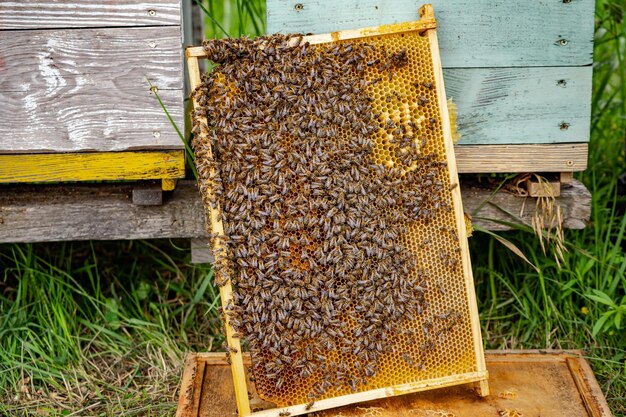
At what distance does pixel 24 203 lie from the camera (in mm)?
3746

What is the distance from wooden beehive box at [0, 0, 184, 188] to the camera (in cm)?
324

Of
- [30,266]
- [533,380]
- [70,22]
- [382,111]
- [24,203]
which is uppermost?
[70,22]

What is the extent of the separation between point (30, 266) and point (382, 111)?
268 cm

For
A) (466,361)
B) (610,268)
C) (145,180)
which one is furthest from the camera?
(610,268)

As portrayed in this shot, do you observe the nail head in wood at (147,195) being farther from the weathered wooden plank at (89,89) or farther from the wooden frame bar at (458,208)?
the wooden frame bar at (458,208)

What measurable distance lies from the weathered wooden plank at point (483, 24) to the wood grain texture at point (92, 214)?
126 cm

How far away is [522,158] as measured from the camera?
12.2 feet

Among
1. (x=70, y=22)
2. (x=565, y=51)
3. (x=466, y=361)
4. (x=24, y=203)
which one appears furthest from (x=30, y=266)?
(x=565, y=51)

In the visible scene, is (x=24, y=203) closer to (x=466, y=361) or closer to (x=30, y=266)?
(x=30, y=266)

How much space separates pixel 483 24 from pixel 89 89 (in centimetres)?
225

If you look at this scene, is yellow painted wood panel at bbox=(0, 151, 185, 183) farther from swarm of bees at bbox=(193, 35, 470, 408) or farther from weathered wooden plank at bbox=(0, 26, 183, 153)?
swarm of bees at bbox=(193, 35, 470, 408)

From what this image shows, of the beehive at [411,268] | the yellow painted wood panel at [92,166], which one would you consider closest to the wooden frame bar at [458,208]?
the beehive at [411,268]

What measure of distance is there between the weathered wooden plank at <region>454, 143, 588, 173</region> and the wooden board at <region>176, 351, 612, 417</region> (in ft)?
3.81

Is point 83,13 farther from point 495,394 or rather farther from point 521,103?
point 495,394
